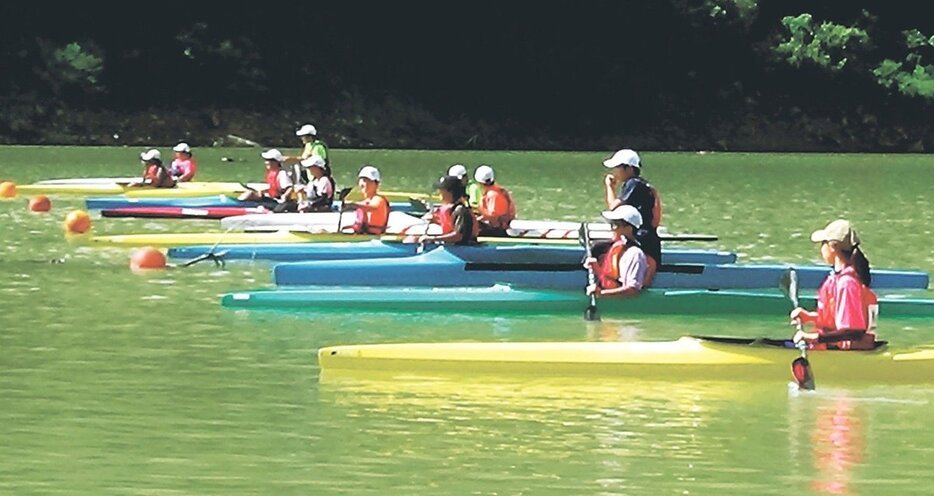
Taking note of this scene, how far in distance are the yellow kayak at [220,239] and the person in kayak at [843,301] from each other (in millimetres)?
9570

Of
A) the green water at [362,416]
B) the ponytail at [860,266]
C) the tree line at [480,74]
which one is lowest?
the green water at [362,416]

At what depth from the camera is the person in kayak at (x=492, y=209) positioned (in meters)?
21.2

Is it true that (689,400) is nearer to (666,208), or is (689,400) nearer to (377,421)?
(377,421)

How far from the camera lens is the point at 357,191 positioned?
33625mm

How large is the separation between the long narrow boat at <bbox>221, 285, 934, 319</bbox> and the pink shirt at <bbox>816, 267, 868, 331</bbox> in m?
4.17

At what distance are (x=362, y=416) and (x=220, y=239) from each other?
35.5ft

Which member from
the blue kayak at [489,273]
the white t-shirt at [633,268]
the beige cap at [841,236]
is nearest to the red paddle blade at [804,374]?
the beige cap at [841,236]

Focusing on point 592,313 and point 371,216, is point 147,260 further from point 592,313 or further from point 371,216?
point 592,313

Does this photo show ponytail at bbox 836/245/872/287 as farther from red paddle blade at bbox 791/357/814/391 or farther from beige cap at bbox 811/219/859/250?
red paddle blade at bbox 791/357/814/391

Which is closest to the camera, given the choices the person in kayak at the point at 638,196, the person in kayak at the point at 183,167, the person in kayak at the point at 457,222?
the person in kayak at the point at 638,196

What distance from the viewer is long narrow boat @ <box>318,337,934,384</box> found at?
520 inches

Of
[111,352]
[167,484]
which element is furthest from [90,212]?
[167,484]

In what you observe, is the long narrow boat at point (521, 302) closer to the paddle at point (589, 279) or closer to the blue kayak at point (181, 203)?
the paddle at point (589, 279)

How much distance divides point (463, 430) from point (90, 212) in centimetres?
1871
